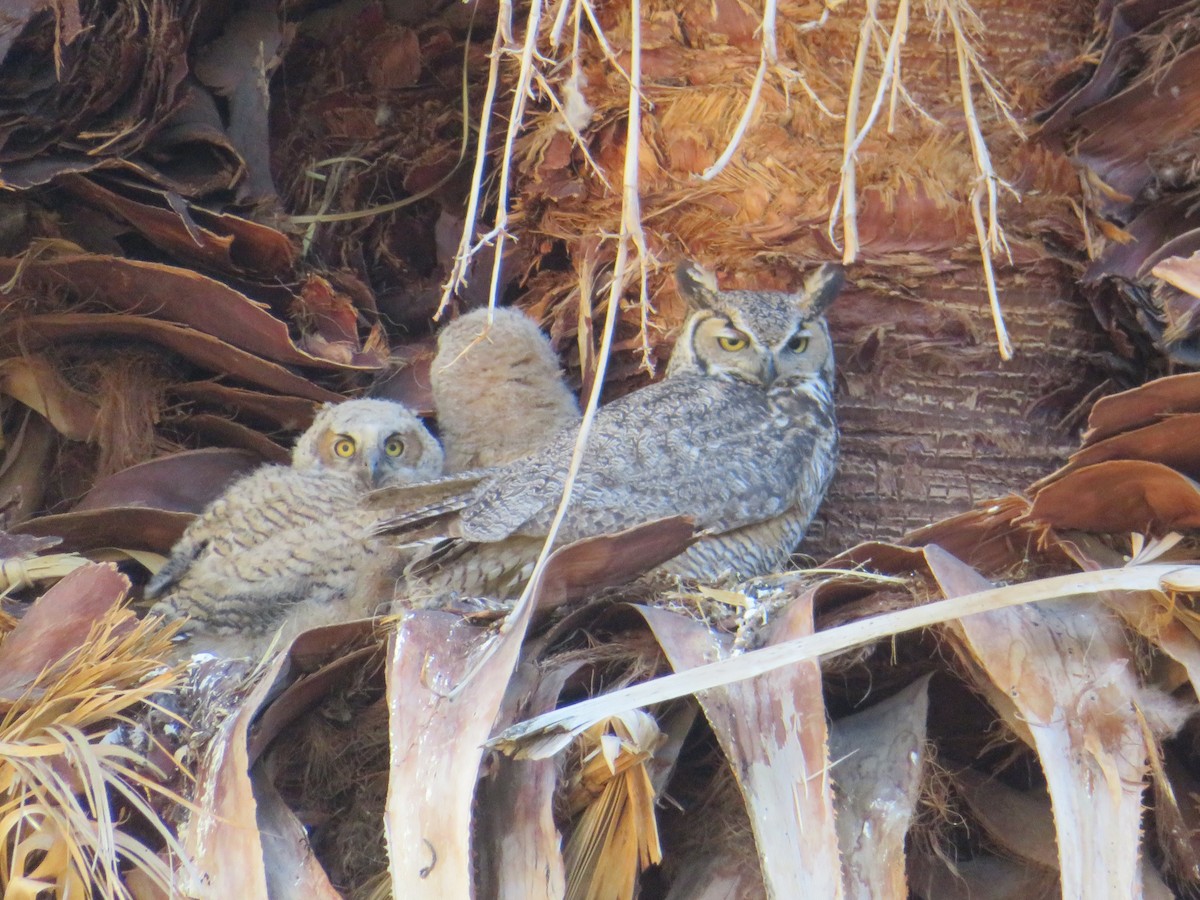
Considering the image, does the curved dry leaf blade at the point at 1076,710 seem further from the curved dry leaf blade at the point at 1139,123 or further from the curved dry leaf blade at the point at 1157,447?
the curved dry leaf blade at the point at 1139,123

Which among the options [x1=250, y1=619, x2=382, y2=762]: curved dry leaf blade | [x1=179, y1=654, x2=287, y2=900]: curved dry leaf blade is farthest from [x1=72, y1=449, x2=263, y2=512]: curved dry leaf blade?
[x1=179, y1=654, x2=287, y2=900]: curved dry leaf blade

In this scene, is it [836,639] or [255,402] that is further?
[255,402]

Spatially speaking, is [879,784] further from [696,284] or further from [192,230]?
[192,230]

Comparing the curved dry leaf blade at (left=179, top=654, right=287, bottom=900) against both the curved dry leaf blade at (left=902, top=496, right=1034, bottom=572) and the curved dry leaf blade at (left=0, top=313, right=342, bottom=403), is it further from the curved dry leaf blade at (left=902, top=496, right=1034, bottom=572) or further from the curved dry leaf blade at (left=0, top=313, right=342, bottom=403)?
the curved dry leaf blade at (left=0, top=313, right=342, bottom=403)

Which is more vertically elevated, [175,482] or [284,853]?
[175,482]

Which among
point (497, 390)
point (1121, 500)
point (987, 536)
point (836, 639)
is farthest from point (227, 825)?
point (497, 390)

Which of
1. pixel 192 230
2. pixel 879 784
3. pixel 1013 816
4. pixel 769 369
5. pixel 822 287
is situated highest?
pixel 192 230
